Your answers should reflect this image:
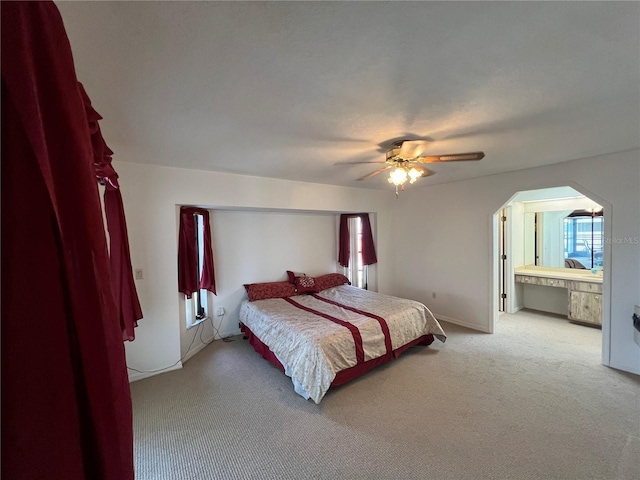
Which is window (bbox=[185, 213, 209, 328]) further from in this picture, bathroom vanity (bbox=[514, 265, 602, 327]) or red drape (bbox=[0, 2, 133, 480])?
bathroom vanity (bbox=[514, 265, 602, 327])

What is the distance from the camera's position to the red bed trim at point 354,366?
8.40ft

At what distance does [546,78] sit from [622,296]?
2837 millimetres

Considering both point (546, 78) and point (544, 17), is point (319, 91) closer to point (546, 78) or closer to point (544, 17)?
point (544, 17)

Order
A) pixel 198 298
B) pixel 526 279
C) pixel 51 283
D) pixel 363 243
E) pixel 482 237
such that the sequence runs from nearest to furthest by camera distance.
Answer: pixel 51 283, pixel 198 298, pixel 482 237, pixel 526 279, pixel 363 243

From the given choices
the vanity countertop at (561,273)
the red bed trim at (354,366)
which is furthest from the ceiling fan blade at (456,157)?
the vanity countertop at (561,273)

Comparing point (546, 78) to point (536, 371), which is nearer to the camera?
point (546, 78)

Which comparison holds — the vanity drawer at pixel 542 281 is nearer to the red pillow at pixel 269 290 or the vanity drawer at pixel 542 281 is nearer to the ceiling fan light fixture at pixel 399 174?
the ceiling fan light fixture at pixel 399 174

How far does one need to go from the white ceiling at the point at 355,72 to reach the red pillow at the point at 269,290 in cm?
223

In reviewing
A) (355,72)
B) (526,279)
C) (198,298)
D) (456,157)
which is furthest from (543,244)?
(198,298)

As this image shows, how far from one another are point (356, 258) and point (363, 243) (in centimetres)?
39

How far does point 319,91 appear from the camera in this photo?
1.48 meters

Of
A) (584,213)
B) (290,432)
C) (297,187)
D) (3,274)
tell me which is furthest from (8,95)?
(584,213)

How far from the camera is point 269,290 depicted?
3969 mm

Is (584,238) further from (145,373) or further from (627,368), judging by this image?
(145,373)
